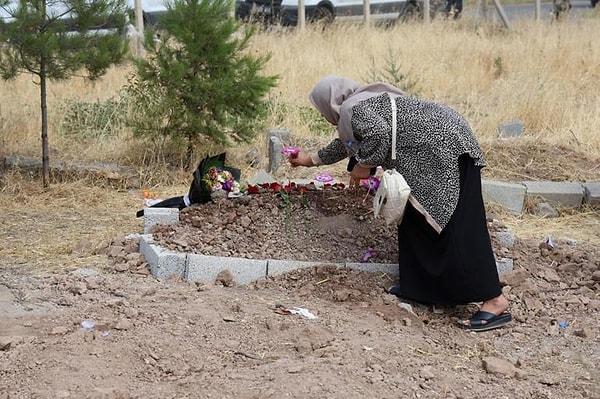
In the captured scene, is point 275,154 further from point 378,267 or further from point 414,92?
point 414,92

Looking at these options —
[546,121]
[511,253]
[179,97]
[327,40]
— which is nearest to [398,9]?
[327,40]

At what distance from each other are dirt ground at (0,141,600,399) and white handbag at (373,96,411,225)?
1.83 feet

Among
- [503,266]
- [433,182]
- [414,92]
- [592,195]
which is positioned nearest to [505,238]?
[503,266]

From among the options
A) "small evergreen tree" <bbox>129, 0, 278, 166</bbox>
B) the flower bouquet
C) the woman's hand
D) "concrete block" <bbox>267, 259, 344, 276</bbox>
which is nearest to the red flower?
the flower bouquet

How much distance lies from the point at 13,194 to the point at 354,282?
353 centimetres

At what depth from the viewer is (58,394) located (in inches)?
139

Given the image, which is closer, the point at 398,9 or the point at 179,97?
the point at 179,97

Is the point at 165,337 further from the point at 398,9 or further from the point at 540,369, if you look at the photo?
the point at 398,9

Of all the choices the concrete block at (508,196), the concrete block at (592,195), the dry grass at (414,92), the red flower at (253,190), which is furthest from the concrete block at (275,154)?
→ the concrete block at (592,195)

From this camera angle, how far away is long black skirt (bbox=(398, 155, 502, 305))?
4.84 metres

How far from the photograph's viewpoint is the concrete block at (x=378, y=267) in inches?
211

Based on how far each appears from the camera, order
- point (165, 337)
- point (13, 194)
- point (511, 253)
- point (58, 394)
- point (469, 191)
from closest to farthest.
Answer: point (58, 394)
point (165, 337)
point (469, 191)
point (511, 253)
point (13, 194)

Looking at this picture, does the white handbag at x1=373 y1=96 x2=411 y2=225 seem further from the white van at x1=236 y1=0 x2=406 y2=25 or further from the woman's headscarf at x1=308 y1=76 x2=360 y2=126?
the white van at x1=236 y1=0 x2=406 y2=25

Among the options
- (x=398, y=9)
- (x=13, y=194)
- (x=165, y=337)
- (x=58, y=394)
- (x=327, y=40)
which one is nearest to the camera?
(x=58, y=394)
